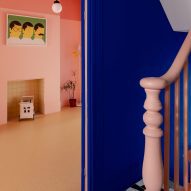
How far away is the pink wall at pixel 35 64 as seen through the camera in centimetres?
553

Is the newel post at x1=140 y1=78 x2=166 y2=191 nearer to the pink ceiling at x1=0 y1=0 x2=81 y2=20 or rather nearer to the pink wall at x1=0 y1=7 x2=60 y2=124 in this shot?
the pink wall at x1=0 y1=7 x2=60 y2=124

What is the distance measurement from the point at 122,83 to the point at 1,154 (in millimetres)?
2409

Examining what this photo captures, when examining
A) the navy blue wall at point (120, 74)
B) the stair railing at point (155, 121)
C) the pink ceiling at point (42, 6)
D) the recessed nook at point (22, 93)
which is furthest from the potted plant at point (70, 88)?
the stair railing at point (155, 121)

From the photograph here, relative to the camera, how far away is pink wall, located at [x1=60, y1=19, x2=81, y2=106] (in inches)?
279

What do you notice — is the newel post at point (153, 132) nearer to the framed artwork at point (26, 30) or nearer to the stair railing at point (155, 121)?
the stair railing at point (155, 121)

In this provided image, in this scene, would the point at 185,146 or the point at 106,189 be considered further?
the point at 106,189

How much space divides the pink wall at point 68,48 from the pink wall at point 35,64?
47 cm

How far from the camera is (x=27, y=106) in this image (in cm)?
581

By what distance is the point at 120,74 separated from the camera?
90.1 inches

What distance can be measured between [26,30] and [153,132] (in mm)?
5136

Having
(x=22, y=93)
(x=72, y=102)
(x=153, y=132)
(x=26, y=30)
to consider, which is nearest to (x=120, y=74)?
(x=153, y=132)

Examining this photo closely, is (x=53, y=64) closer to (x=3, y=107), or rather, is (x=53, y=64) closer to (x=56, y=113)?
Answer: (x=56, y=113)

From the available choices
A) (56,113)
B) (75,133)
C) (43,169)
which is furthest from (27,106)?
(43,169)

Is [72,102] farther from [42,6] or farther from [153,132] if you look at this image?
[153,132]
